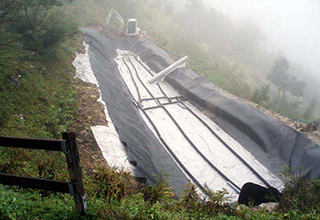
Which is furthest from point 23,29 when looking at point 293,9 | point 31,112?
point 293,9

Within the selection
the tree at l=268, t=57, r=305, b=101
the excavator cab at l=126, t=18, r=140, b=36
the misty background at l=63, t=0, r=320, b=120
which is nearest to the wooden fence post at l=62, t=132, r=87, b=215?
the misty background at l=63, t=0, r=320, b=120

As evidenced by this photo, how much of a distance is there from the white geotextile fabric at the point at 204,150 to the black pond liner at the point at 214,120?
0.90 ft

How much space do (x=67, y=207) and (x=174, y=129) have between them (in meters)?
5.39

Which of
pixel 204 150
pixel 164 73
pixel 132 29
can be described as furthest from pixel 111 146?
pixel 132 29

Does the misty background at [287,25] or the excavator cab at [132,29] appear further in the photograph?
the misty background at [287,25]

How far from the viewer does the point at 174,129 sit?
7.70 metres

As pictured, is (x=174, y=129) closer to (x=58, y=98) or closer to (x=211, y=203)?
(x=58, y=98)

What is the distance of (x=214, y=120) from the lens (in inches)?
323

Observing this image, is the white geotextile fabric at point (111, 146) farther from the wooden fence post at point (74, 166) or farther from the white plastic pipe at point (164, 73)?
the white plastic pipe at point (164, 73)

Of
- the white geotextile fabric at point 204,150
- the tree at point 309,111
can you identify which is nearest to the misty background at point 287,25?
the tree at point 309,111

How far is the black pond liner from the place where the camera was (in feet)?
18.0

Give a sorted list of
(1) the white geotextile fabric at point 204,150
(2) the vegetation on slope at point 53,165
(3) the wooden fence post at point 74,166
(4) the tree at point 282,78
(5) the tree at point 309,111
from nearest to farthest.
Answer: (3) the wooden fence post at point 74,166, (2) the vegetation on slope at point 53,165, (1) the white geotextile fabric at point 204,150, (5) the tree at point 309,111, (4) the tree at point 282,78

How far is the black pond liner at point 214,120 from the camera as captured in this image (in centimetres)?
550

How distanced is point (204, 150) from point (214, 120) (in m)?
1.75
